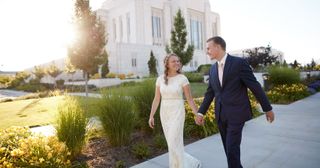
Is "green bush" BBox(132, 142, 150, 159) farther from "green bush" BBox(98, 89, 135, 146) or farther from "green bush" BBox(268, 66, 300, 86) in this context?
"green bush" BBox(268, 66, 300, 86)

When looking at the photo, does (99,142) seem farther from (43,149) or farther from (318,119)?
(318,119)

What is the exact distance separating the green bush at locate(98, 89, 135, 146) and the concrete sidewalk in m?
0.86

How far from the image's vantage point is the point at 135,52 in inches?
1252

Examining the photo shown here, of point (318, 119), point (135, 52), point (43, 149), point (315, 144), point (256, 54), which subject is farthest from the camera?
point (135, 52)

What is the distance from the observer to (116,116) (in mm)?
4246

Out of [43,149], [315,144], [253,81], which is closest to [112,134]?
[43,149]

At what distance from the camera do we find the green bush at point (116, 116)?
4.24 metres

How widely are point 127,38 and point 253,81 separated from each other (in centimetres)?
3818

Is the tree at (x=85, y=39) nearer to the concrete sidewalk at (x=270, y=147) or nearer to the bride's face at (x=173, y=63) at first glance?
the concrete sidewalk at (x=270, y=147)

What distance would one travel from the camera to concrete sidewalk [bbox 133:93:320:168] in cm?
351

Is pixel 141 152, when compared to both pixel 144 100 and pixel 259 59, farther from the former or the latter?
pixel 259 59

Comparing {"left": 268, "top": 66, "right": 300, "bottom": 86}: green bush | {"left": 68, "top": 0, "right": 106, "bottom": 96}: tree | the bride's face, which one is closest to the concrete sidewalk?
Result: the bride's face

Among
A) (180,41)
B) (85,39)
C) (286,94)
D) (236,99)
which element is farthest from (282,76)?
(180,41)

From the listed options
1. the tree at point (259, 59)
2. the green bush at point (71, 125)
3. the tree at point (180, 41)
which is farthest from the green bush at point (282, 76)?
the tree at point (180, 41)
